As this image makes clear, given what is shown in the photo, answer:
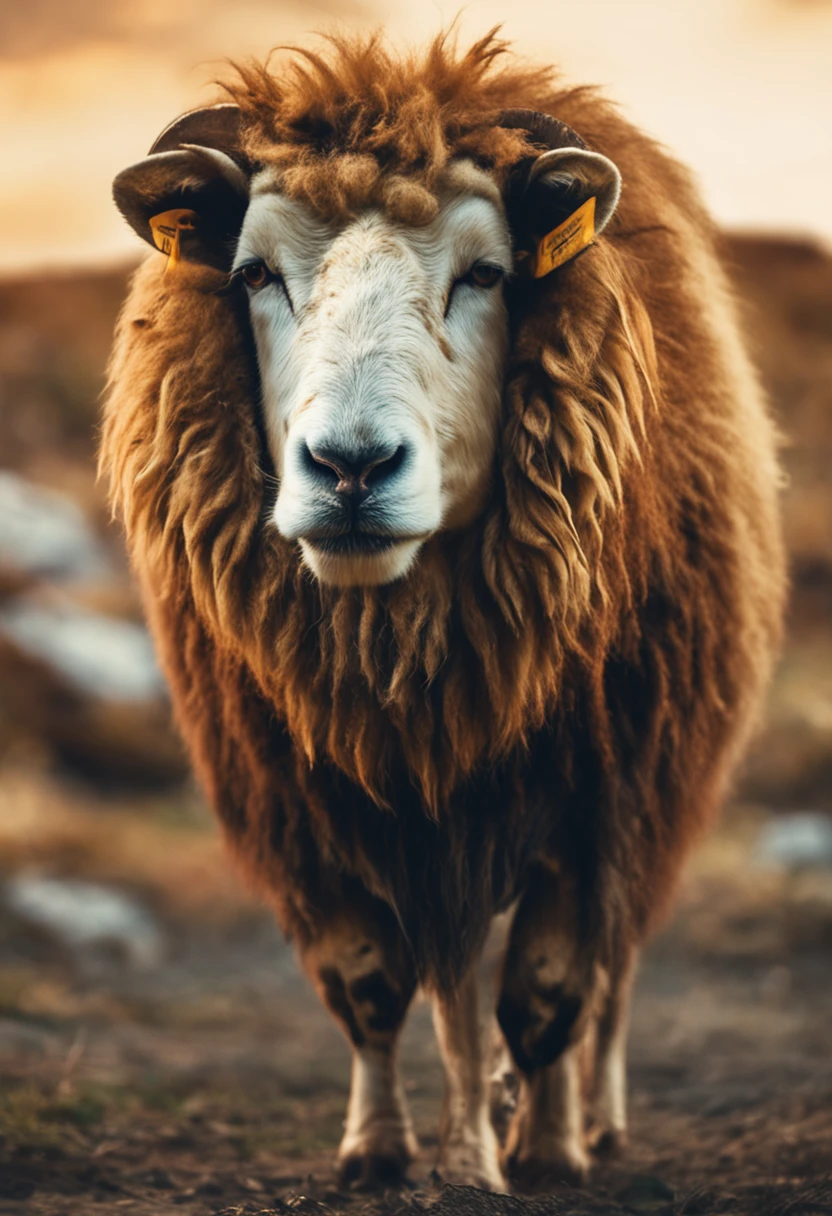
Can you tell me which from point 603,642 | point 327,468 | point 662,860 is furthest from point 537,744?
point 327,468

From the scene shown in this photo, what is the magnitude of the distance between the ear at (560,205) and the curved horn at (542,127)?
6cm

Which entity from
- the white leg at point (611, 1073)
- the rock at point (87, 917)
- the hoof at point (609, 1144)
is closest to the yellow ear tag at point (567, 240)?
the white leg at point (611, 1073)

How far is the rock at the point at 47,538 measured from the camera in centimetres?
1277

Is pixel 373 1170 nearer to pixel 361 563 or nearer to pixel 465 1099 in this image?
pixel 465 1099

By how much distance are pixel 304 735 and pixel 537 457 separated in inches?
31.8

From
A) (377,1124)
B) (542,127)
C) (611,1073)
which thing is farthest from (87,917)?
(542,127)

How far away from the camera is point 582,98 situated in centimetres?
348

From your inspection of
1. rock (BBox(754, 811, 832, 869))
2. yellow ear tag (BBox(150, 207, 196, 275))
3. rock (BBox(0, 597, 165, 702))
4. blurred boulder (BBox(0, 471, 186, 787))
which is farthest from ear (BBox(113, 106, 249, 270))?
rock (BBox(0, 597, 165, 702))

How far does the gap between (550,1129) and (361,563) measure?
1746mm

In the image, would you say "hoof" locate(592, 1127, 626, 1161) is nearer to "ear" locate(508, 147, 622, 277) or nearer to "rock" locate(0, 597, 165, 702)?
"ear" locate(508, 147, 622, 277)

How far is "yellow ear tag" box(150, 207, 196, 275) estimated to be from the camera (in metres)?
3.20

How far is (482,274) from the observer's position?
3.04 metres

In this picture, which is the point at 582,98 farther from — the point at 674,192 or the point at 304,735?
the point at 304,735

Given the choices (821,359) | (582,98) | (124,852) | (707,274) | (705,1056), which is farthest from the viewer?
(821,359)
